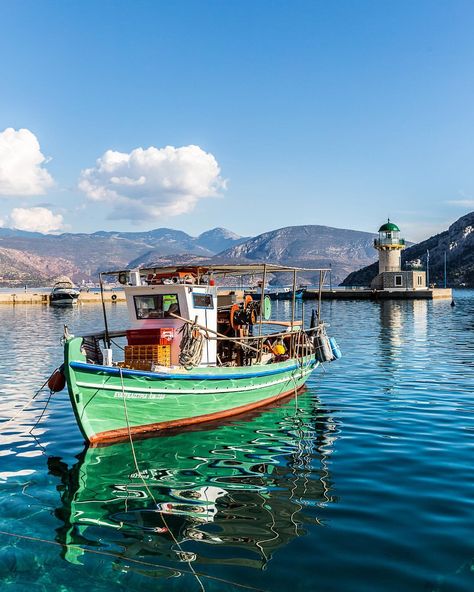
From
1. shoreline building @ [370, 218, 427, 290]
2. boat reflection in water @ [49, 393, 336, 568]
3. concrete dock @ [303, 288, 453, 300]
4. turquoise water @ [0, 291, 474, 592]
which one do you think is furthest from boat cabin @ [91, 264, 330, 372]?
shoreline building @ [370, 218, 427, 290]

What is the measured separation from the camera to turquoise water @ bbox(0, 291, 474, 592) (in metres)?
7.96

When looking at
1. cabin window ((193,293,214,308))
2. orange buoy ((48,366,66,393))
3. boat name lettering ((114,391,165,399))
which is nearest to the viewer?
boat name lettering ((114,391,165,399))

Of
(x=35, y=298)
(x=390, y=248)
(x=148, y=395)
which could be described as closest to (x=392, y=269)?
(x=390, y=248)

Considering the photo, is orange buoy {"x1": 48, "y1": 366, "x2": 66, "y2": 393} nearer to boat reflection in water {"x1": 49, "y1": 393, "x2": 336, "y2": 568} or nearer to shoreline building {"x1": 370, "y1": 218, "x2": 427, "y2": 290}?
boat reflection in water {"x1": 49, "y1": 393, "x2": 336, "y2": 568}

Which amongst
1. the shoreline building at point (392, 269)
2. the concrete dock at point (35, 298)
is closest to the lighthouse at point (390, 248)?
the shoreline building at point (392, 269)

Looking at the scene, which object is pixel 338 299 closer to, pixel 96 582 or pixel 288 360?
pixel 288 360

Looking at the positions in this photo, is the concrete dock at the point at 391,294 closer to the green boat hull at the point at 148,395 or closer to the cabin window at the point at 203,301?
the cabin window at the point at 203,301

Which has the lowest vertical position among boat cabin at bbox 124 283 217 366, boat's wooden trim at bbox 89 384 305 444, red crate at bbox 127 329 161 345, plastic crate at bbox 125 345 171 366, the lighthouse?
boat's wooden trim at bbox 89 384 305 444

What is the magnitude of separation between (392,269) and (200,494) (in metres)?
106

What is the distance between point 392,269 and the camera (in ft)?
366

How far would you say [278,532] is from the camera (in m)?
9.23

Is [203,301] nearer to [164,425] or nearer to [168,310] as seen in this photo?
[168,310]

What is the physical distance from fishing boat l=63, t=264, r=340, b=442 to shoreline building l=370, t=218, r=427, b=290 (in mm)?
92045

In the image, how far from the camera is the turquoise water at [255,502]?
796cm
